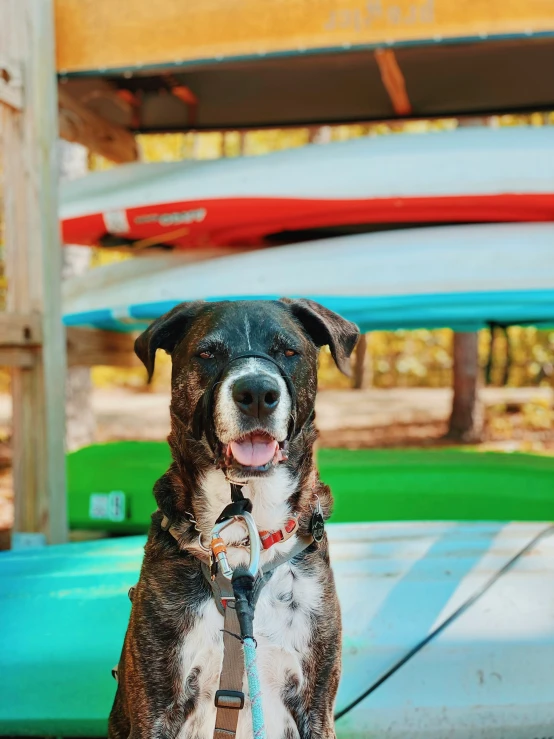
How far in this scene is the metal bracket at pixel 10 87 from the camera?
11.7 feet

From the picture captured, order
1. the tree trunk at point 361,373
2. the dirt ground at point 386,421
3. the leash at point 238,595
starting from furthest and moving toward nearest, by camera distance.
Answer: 1. the tree trunk at point 361,373
2. the dirt ground at point 386,421
3. the leash at point 238,595

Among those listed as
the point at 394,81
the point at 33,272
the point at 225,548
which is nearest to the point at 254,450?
the point at 225,548

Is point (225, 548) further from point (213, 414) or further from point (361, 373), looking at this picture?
point (361, 373)

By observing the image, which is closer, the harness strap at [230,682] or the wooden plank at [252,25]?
the harness strap at [230,682]

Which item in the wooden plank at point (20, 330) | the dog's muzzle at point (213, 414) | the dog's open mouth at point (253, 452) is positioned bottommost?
the dog's open mouth at point (253, 452)

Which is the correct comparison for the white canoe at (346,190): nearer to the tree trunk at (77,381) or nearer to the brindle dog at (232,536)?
the brindle dog at (232,536)

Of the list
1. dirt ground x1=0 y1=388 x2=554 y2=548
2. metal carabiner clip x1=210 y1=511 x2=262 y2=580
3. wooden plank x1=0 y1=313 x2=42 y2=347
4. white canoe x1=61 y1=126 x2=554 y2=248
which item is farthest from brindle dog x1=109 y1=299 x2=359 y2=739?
dirt ground x1=0 y1=388 x2=554 y2=548

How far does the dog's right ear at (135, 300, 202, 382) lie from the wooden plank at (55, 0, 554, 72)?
6.39ft

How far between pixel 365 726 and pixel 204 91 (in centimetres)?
456

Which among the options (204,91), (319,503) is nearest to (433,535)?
(319,503)

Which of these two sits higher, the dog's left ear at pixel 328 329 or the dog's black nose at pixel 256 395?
the dog's left ear at pixel 328 329

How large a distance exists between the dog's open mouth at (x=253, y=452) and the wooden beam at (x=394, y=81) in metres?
2.89

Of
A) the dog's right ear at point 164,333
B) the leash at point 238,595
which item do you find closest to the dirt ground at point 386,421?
the dog's right ear at point 164,333

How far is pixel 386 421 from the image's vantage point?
452 inches
